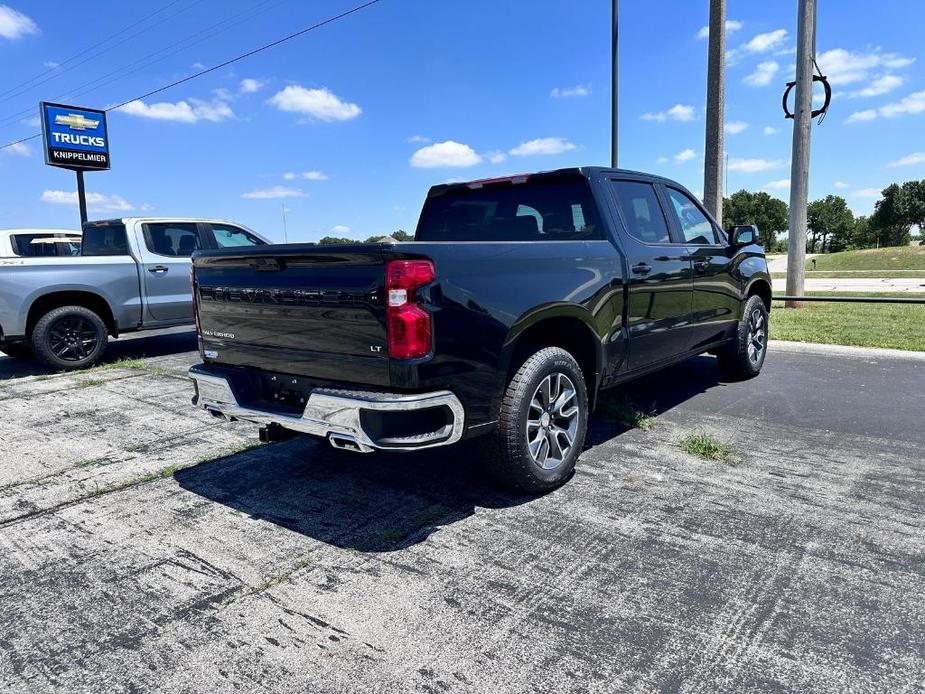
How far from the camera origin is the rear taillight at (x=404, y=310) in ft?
9.17

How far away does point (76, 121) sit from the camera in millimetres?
22953

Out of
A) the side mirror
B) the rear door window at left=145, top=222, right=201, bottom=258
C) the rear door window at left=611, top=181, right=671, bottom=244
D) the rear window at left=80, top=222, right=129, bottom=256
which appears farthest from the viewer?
the rear door window at left=145, top=222, right=201, bottom=258

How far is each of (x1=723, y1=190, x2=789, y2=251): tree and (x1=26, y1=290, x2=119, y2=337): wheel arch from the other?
74509 millimetres

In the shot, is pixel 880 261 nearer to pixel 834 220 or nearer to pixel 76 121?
pixel 76 121

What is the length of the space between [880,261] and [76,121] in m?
39.8

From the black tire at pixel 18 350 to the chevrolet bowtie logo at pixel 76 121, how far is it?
1748 cm

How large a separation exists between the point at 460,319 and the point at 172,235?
7334mm

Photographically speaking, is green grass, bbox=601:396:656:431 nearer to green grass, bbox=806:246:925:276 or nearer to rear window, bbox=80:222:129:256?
rear window, bbox=80:222:129:256

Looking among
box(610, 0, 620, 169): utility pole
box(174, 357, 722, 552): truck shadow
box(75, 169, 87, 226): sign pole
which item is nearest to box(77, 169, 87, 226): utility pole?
box(75, 169, 87, 226): sign pole

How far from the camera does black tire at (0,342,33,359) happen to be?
844 centimetres

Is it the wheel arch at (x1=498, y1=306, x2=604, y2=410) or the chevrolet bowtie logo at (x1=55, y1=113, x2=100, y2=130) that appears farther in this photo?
the chevrolet bowtie logo at (x1=55, y1=113, x2=100, y2=130)

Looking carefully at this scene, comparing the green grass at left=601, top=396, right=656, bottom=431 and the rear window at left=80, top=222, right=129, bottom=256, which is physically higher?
the rear window at left=80, top=222, right=129, bottom=256

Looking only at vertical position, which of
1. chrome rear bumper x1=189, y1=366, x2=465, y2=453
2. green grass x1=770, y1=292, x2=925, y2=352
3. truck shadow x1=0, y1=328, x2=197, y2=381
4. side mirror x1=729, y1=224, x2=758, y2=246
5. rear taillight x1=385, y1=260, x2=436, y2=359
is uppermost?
side mirror x1=729, y1=224, x2=758, y2=246

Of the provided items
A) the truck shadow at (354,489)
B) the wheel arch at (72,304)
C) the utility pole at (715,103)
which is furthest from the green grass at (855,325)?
the wheel arch at (72,304)
